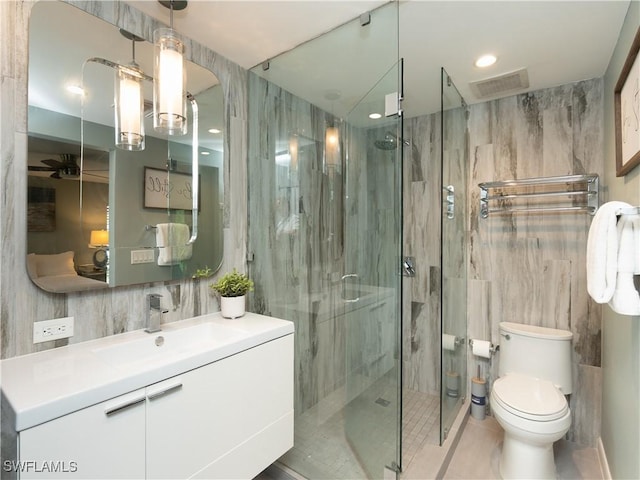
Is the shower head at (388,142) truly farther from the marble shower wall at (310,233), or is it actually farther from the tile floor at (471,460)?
the tile floor at (471,460)

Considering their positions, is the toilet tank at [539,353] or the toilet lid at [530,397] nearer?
the toilet lid at [530,397]

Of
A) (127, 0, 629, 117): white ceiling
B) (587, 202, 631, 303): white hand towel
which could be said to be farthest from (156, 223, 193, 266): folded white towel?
(587, 202, 631, 303): white hand towel

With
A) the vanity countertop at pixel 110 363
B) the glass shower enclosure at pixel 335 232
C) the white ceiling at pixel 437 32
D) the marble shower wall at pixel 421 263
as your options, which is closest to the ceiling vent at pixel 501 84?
the white ceiling at pixel 437 32

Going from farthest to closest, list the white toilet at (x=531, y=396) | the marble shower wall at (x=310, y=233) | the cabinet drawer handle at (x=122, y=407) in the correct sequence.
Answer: the marble shower wall at (x=310, y=233)
the white toilet at (x=531, y=396)
the cabinet drawer handle at (x=122, y=407)

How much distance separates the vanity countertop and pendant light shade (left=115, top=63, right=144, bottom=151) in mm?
905

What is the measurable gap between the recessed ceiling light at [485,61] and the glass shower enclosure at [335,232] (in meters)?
0.75

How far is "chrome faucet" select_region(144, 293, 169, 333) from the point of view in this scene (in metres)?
1.53

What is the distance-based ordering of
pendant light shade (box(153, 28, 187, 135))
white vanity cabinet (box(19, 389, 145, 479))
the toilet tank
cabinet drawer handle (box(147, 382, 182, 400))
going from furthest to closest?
the toilet tank → pendant light shade (box(153, 28, 187, 135)) → cabinet drawer handle (box(147, 382, 182, 400)) → white vanity cabinet (box(19, 389, 145, 479))

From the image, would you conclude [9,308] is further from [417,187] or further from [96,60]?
[417,187]

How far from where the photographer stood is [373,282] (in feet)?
5.99

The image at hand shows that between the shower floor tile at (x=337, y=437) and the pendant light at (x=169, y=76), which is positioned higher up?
the pendant light at (x=169, y=76)

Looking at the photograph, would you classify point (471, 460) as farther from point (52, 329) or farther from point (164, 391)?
point (52, 329)

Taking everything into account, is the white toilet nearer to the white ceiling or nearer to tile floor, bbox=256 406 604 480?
tile floor, bbox=256 406 604 480

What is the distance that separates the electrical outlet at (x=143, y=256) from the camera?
1.56 m
